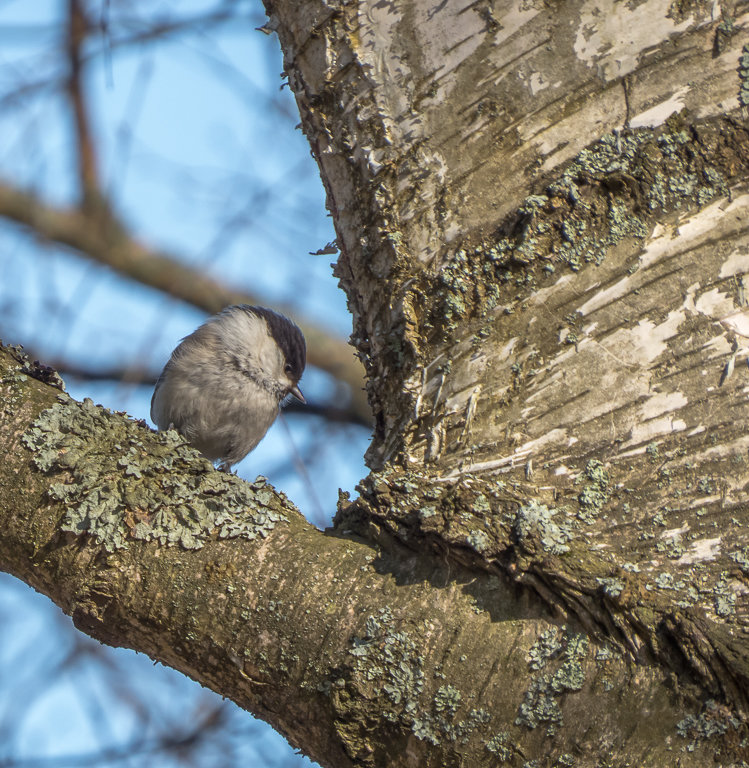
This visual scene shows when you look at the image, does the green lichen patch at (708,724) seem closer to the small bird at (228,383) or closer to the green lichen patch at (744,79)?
the green lichen patch at (744,79)

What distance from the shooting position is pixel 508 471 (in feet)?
4.78

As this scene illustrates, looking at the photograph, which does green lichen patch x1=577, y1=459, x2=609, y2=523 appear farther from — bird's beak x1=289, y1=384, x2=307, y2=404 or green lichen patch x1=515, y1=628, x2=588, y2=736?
bird's beak x1=289, y1=384, x2=307, y2=404

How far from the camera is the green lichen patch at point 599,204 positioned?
140cm

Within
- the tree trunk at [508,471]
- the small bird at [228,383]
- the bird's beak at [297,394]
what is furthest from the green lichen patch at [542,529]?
the bird's beak at [297,394]

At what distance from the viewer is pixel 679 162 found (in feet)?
4.65

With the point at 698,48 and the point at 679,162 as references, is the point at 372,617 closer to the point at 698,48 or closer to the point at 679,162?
the point at 679,162

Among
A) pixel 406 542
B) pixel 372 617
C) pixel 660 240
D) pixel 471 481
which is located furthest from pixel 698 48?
pixel 372 617

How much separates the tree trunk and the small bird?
191 cm

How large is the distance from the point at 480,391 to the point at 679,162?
1.75 feet

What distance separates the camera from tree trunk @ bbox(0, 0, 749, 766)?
1.22 meters

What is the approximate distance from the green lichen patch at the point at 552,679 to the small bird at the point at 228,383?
8.33ft

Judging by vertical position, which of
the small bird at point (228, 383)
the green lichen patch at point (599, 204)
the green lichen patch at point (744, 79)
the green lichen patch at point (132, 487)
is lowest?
the green lichen patch at point (132, 487)

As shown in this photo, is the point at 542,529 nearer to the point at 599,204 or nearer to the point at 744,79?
the point at 599,204

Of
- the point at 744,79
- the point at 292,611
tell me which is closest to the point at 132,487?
the point at 292,611
